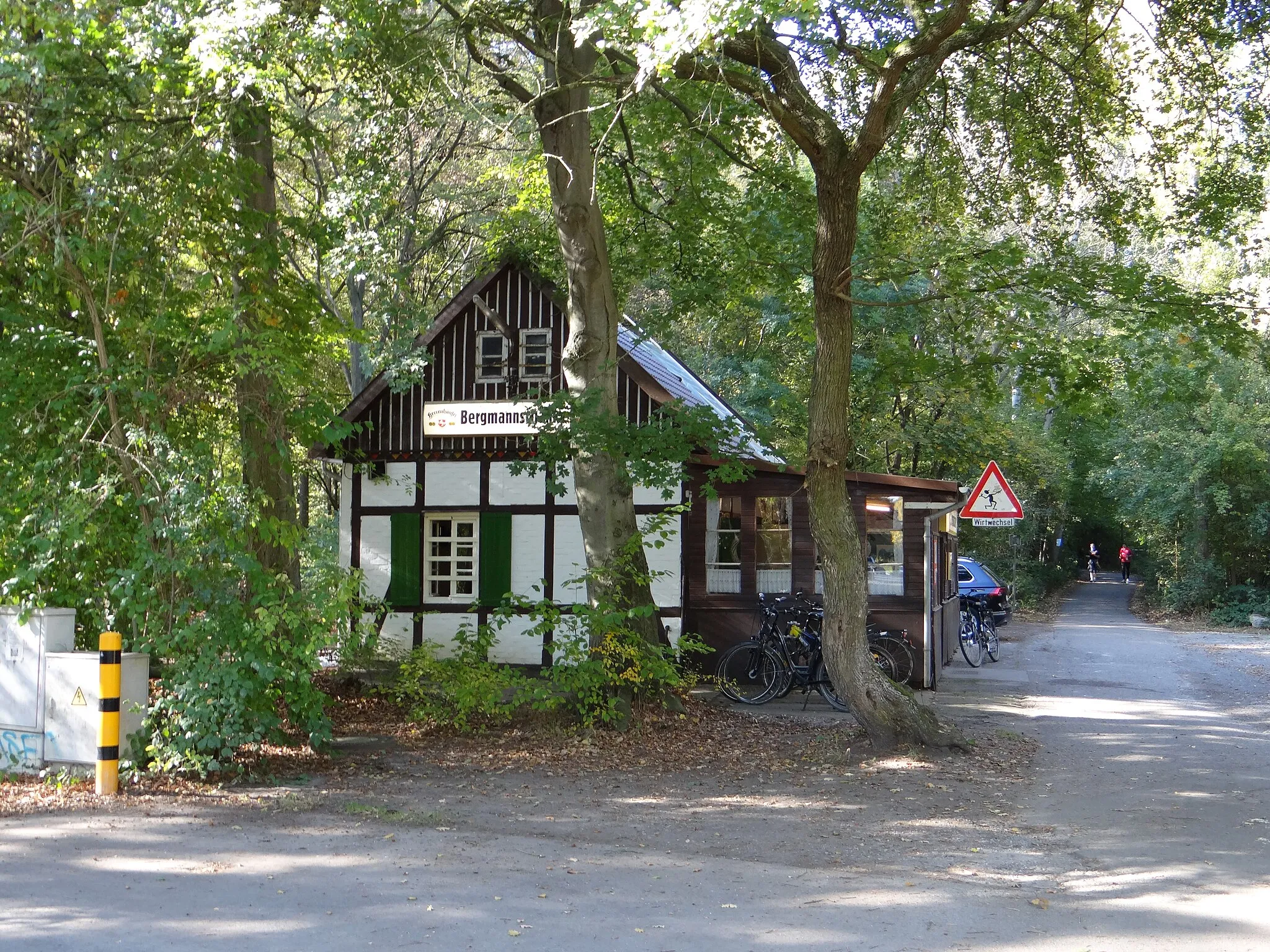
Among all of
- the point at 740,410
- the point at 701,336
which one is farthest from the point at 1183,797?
the point at 701,336

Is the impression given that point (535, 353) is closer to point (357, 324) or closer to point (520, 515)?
point (520, 515)

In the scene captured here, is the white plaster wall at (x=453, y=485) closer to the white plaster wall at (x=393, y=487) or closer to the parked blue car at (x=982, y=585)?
the white plaster wall at (x=393, y=487)

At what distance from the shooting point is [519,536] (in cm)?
1755

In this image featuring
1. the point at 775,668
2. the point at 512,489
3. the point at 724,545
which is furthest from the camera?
the point at 512,489

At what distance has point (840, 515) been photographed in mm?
10781

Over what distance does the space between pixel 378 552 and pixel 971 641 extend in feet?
30.8

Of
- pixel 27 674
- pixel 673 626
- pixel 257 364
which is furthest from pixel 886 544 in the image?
pixel 27 674

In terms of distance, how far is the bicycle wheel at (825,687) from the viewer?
1413 centimetres

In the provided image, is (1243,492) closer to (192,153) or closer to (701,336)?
(701,336)

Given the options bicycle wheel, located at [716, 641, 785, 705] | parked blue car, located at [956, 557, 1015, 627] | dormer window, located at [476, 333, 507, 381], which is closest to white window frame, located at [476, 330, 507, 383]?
dormer window, located at [476, 333, 507, 381]

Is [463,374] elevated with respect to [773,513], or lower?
elevated

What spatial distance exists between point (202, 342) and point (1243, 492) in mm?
31335

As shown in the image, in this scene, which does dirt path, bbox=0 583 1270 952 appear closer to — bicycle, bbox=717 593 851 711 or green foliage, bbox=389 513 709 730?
green foliage, bbox=389 513 709 730

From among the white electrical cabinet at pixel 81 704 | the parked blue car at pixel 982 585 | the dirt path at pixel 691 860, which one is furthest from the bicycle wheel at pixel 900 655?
the parked blue car at pixel 982 585
